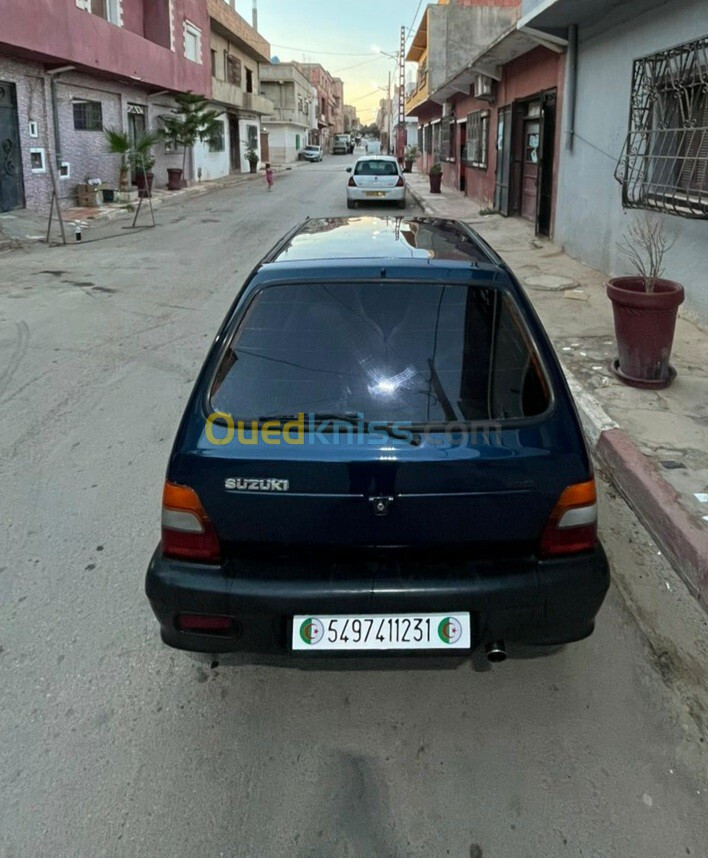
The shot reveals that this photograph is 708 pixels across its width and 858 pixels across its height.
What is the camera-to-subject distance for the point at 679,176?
25.0 feet

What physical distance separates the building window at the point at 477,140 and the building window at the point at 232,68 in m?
19.0

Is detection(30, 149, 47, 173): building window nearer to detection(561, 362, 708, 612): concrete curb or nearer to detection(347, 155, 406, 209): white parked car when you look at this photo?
detection(347, 155, 406, 209): white parked car

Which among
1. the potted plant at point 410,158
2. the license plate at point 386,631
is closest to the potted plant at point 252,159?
the potted plant at point 410,158

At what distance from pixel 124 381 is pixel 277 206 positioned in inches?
651

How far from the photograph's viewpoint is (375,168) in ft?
70.9

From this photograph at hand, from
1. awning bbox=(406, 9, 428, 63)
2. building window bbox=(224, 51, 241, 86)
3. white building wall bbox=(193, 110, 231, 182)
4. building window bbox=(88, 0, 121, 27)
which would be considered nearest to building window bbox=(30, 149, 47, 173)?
building window bbox=(88, 0, 121, 27)

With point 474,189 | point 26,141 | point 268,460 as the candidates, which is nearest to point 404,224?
point 268,460

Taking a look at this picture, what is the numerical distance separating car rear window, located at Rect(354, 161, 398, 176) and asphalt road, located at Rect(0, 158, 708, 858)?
19.1 meters


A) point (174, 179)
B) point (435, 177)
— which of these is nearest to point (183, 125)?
point (174, 179)

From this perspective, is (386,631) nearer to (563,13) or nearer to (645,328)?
(645,328)

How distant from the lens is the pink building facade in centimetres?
1738

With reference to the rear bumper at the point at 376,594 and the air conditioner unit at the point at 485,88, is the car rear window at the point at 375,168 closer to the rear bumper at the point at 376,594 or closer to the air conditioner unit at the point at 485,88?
the air conditioner unit at the point at 485,88

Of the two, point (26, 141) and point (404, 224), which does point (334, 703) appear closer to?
point (404, 224)

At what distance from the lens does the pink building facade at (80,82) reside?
17375 millimetres
